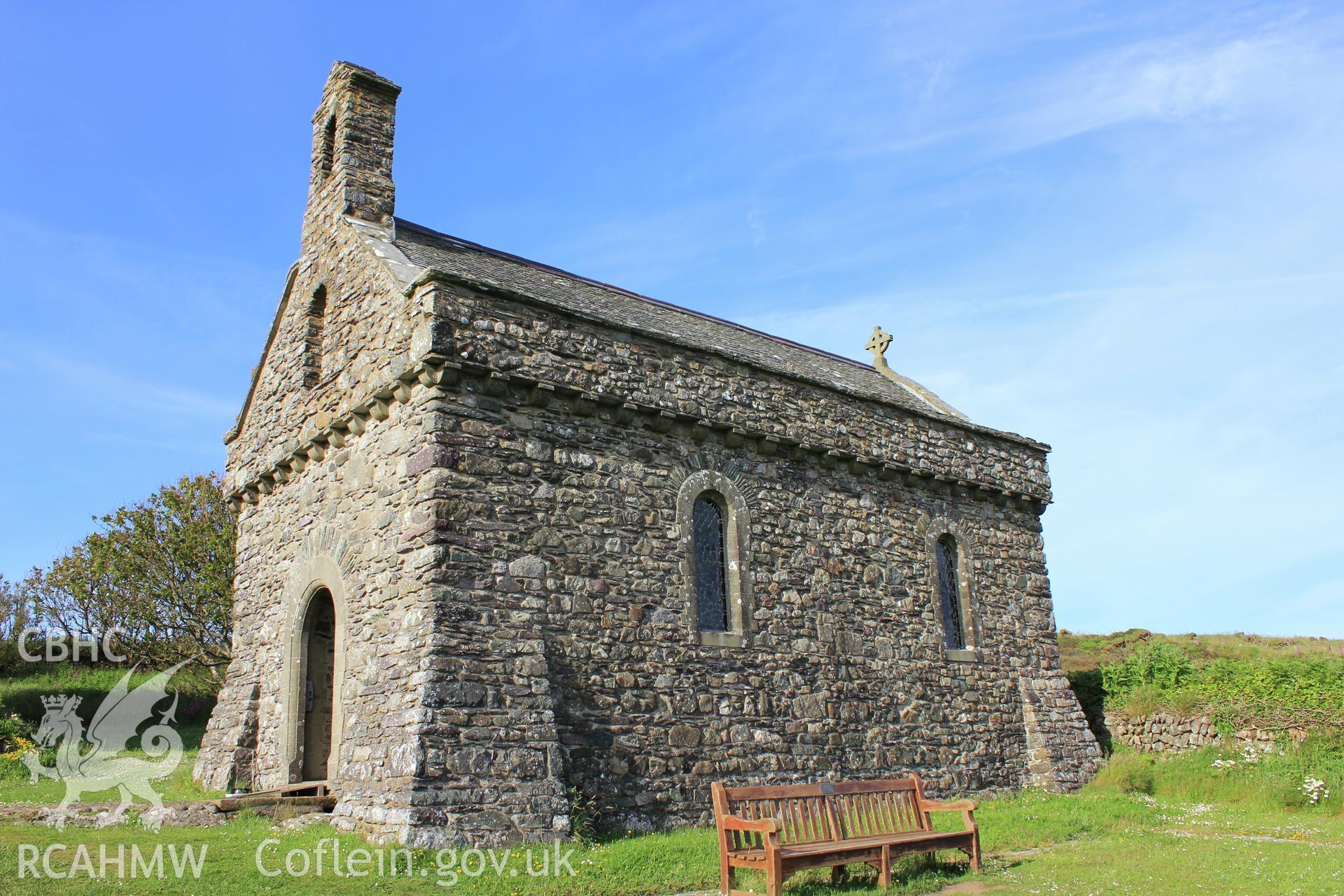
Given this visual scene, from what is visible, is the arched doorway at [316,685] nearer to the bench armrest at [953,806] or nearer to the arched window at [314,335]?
the arched window at [314,335]

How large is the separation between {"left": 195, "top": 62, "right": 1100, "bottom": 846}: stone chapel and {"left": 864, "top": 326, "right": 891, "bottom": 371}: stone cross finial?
5.74 metres

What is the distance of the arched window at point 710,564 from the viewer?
12.5 m

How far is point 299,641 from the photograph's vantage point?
12945 mm

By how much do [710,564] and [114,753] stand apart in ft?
42.4

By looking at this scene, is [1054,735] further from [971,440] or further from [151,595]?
[151,595]

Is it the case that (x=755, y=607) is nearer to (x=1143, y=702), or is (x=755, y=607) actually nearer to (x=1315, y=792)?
(x=1315, y=792)

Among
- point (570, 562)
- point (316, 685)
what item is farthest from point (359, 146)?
point (316, 685)

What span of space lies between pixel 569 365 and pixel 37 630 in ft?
89.4

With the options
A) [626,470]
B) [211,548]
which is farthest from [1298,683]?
[211,548]

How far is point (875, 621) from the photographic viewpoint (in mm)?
14336

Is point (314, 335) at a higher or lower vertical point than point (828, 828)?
higher

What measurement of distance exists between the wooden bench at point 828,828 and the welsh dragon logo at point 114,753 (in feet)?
19.0

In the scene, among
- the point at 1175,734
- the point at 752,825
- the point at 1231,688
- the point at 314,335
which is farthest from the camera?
the point at 1175,734

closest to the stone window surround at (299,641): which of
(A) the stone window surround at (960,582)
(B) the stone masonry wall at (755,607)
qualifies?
(B) the stone masonry wall at (755,607)
